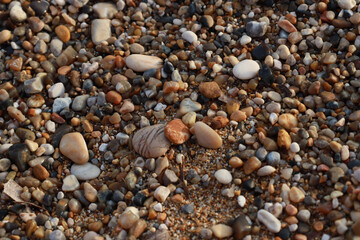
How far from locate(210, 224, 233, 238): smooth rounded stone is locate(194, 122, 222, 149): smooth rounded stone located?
41 cm

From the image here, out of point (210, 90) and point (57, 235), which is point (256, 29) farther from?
point (57, 235)

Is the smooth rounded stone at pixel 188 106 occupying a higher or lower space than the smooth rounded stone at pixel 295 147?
lower

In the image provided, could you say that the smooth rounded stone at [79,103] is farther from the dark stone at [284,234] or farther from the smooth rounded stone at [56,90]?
→ the dark stone at [284,234]

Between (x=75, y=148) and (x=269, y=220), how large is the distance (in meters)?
0.98

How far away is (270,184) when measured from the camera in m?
1.94

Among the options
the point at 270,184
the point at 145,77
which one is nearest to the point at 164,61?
the point at 145,77

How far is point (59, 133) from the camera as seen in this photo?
2.24 m

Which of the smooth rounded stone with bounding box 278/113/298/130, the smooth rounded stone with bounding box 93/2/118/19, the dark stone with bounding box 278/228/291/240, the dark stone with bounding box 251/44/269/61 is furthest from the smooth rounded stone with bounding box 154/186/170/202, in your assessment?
the smooth rounded stone with bounding box 93/2/118/19

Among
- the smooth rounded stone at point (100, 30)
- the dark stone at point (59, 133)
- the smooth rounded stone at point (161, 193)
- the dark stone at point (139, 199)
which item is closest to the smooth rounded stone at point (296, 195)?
the smooth rounded stone at point (161, 193)

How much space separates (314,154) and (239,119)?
15.5 inches

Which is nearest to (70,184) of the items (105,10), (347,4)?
(105,10)

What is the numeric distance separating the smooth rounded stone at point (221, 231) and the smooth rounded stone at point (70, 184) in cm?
68

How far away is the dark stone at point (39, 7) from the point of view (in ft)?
8.75

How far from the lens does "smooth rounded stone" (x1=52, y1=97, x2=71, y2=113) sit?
2324 millimetres
